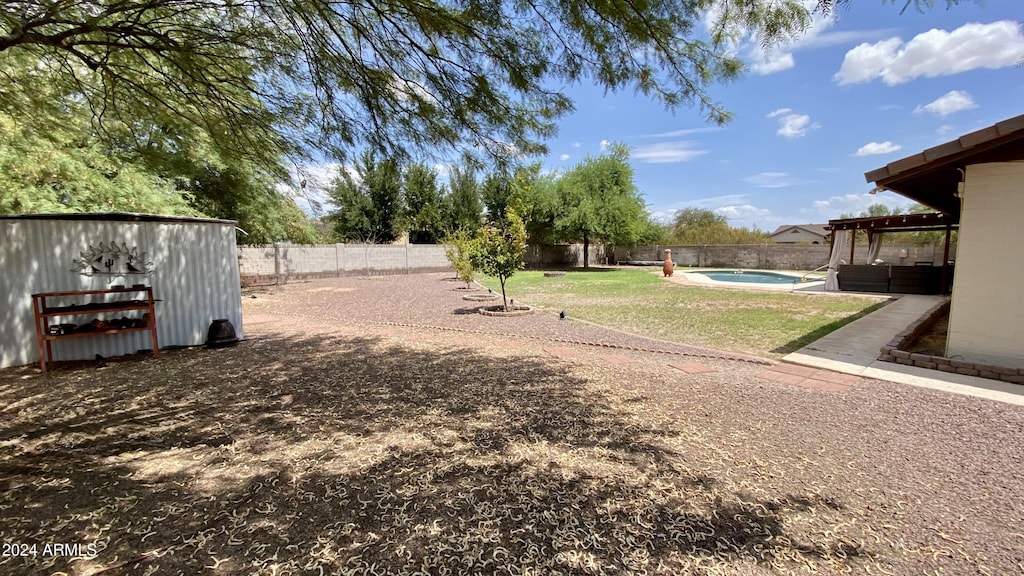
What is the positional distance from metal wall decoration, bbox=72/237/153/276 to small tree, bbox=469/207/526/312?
5.87 meters

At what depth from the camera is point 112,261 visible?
562 cm

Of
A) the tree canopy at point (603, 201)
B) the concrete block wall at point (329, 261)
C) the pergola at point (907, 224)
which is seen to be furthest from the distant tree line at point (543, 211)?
the pergola at point (907, 224)

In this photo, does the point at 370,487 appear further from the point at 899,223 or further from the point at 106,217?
the point at 899,223

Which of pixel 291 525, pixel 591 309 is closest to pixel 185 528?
pixel 291 525

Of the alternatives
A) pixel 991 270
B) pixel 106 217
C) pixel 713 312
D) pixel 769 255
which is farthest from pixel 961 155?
pixel 769 255

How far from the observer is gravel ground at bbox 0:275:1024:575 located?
1.97 metres

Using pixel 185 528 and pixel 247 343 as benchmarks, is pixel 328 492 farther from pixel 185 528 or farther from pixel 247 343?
pixel 247 343

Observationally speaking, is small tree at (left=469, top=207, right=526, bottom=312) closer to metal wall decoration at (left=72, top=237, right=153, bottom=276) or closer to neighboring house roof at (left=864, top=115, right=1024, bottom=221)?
metal wall decoration at (left=72, top=237, right=153, bottom=276)

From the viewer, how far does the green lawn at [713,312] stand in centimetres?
683

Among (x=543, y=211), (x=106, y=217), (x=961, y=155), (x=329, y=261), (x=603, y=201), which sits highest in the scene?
(x=603, y=201)

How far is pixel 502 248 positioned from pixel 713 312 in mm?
5063

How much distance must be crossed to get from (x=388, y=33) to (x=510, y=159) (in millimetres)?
1509

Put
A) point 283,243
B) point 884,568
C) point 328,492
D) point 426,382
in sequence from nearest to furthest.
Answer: point 884,568 < point 328,492 < point 426,382 < point 283,243

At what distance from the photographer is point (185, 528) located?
212cm
